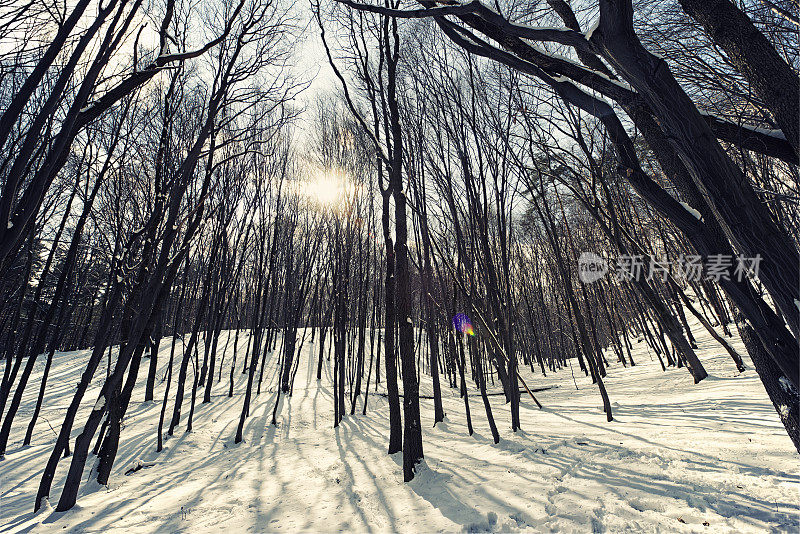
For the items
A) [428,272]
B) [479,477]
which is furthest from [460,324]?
[479,477]

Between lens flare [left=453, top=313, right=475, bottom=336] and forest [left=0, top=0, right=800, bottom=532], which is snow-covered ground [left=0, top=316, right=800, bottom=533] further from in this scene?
lens flare [left=453, top=313, right=475, bottom=336]

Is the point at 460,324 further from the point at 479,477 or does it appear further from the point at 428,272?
the point at 479,477

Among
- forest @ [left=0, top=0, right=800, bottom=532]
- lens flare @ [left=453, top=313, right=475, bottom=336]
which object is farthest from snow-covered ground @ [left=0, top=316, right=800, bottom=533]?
lens flare @ [left=453, top=313, right=475, bottom=336]

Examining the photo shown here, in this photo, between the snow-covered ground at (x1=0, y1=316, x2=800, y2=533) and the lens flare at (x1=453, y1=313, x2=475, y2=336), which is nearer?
the snow-covered ground at (x1=0, y1=316, x2=800, y2=533)

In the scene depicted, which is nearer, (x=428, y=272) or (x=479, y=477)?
(x=479, y=477)

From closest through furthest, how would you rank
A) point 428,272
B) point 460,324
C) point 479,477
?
1. point 479,477
2. point 428,272
3. point 460,324

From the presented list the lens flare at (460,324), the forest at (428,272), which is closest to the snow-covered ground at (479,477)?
the forest at (428,272)

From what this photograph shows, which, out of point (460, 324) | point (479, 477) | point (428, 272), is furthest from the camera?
point (460, 324)

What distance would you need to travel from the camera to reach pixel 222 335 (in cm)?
1934

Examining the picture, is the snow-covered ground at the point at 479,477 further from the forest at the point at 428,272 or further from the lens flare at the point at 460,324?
the lens flare at the point at 460,324

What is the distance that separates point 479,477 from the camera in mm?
3531

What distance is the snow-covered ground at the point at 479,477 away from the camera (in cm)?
250

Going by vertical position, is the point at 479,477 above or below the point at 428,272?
below

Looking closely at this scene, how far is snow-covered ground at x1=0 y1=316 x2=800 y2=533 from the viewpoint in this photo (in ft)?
8.19
